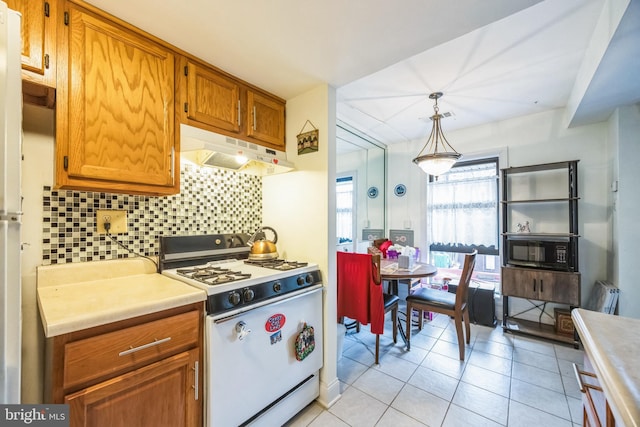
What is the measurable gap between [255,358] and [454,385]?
1.56 m

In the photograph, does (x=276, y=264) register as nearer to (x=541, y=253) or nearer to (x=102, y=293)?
(x=102, y=293)

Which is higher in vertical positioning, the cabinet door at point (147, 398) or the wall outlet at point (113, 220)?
the wall outlet at point (113, 220)

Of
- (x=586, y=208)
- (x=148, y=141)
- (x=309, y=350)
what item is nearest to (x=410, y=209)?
(x=586, y=208)

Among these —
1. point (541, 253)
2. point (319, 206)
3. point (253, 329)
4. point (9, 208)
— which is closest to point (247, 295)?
point (253, 329)

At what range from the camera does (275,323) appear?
1.42 metres

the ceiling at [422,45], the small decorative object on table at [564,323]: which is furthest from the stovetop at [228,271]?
the small decorative object on table at [564,323]

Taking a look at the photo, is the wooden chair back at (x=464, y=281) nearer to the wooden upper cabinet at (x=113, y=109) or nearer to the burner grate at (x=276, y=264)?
the burner grate at (x=276, y=264)

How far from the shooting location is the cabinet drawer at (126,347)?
0.85 meters

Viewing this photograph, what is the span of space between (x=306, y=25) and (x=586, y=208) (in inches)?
130

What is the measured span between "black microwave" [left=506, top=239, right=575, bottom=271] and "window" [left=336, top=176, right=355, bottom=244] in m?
2.00

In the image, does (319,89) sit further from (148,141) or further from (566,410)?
(566,410)

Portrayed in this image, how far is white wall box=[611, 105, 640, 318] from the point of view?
7.19ft

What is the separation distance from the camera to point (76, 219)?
51.6 inches

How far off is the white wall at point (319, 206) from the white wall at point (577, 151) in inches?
86.5
